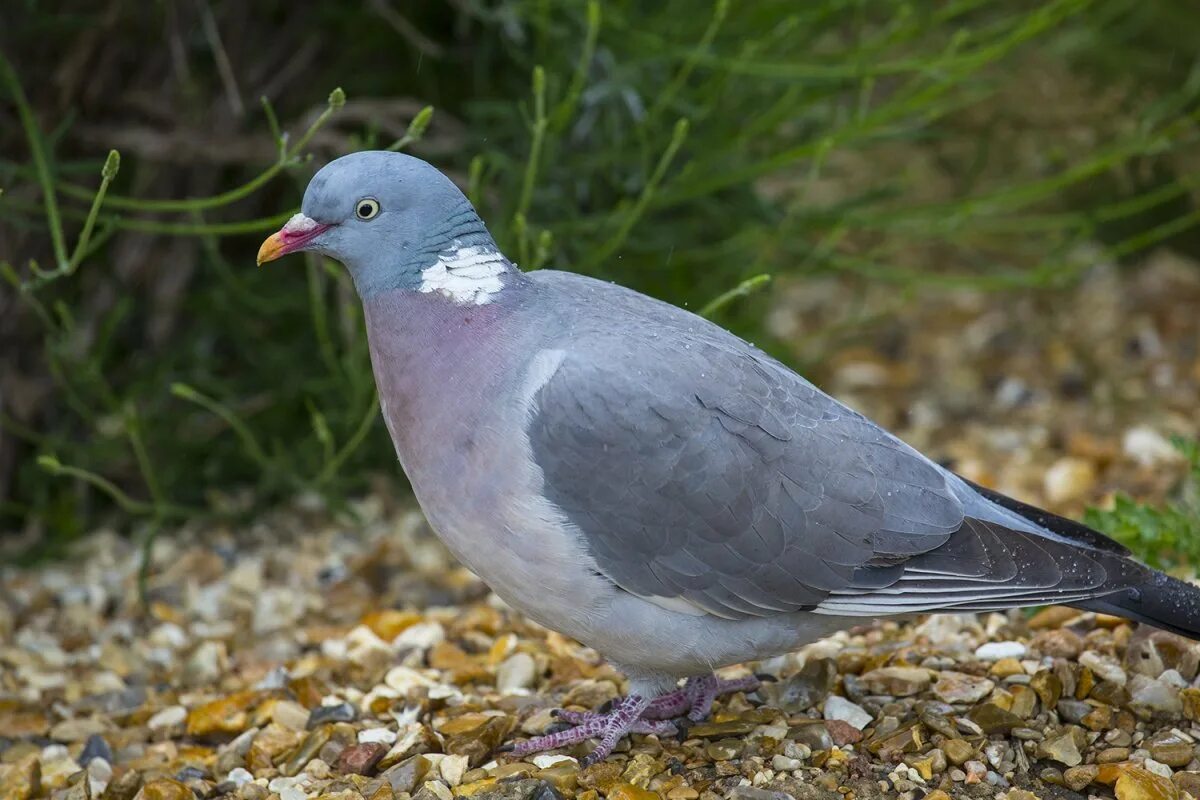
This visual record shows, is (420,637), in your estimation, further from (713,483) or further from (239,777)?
(713,483)

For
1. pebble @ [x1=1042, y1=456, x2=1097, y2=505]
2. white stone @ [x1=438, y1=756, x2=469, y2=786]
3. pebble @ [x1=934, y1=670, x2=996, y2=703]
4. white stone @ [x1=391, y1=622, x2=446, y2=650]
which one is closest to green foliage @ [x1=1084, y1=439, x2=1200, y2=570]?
pebble @ [x1=934, y1=670, x2=996, y2=703]

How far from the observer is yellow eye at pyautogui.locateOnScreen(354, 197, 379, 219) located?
9.34ft

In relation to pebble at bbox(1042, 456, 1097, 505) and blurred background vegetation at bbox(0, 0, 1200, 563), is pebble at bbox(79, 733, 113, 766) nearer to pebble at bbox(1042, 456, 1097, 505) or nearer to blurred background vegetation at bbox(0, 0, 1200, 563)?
blurred background vegetation at bbox(0, 0, 1200, 563)

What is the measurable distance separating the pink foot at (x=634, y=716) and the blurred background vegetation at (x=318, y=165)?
3.35 ft

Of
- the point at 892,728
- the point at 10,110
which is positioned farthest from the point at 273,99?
the point at 892,728

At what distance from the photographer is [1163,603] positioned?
9.35 feet

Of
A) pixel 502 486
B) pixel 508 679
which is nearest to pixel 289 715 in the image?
pixel 508 679

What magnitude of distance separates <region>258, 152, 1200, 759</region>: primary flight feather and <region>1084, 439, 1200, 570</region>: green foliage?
0.55m

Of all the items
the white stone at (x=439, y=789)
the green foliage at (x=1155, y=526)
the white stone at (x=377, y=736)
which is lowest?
the white stone at (x=377, y=736)

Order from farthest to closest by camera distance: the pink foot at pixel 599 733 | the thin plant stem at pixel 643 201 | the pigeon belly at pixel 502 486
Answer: the thin plant stem at pixel 643 201
the pink foot at pixel 599 733
the pigeon belly at pixel 502 486

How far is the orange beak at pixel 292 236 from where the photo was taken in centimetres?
287

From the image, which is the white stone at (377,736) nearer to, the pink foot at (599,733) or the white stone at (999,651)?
the pink foot at (599,733)

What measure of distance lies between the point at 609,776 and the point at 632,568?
463 millimetres

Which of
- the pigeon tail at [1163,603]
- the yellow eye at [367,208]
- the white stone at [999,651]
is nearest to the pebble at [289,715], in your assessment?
the yellow eye at [367,208]
